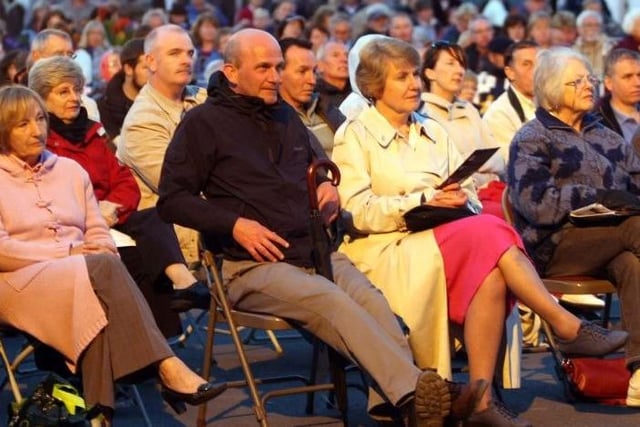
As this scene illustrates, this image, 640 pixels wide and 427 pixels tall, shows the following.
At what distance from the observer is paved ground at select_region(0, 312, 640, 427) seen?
857 centimetres

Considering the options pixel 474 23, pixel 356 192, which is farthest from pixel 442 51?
pixel 474 23

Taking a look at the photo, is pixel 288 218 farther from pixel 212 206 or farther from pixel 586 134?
pixel 586 134

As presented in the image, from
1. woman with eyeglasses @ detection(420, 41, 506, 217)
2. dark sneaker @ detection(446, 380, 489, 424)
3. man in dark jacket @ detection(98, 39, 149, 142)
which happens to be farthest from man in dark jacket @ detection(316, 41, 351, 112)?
dark sneaker @ detection(446, 380, 489, 424)

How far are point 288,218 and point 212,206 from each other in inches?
15.3

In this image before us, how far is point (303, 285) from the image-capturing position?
25.8 feet

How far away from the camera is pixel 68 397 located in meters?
7.55

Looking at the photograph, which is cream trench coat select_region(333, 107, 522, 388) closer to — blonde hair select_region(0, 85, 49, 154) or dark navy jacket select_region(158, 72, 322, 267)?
dark navy jacket select_region(158, 72, 322, 267)

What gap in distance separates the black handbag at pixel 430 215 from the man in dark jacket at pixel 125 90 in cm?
352

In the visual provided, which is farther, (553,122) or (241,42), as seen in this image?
(553,122)

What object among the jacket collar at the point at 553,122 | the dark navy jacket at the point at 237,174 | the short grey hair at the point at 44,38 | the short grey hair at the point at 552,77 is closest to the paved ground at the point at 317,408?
the dark navy jacket at the point at 237,174

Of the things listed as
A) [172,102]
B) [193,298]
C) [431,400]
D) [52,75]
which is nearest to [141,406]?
[193,298]

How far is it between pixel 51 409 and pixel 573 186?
9.80ft

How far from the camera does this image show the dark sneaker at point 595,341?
8.36 m

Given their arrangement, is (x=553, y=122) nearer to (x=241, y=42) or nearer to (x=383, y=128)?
(x=383, y=128)
